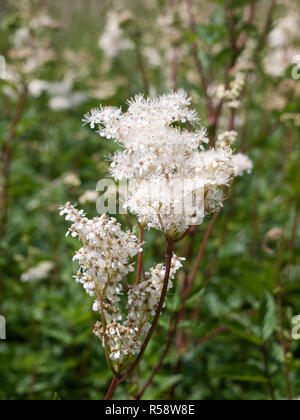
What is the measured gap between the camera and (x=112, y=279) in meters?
1.01

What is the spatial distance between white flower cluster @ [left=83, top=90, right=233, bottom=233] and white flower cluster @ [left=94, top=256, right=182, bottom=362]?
154mm

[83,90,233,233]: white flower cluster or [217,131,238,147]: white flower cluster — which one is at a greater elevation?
[217,131,238,147]: white flower cluster

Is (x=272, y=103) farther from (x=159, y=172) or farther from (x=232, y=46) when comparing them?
(x=159, y=172)

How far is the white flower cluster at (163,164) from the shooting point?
0.98 metres

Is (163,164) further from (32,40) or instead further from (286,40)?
(286,40)

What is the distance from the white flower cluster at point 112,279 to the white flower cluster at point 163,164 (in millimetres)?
88

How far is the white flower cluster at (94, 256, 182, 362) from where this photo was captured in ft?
3.30

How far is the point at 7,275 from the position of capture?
2.55 meters

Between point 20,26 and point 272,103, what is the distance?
5.69 ft
